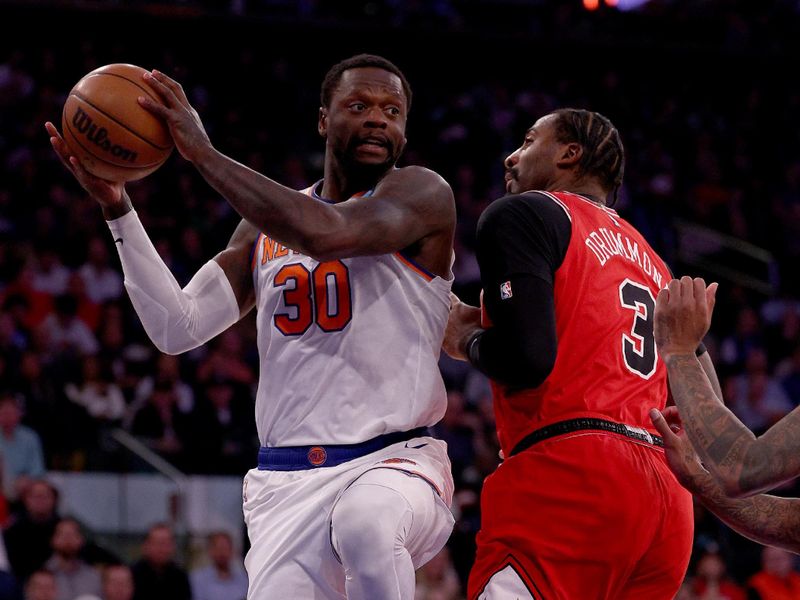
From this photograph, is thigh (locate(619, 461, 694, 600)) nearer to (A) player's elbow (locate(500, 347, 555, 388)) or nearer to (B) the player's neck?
(A) player's elbow (locate(500, 347, 555, 388))

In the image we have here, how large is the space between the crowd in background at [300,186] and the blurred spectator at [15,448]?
18mm

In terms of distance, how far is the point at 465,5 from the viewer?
1919 cm

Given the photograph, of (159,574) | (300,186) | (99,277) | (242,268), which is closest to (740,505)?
(242,268)

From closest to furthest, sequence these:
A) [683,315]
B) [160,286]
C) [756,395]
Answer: [683,315]
[160,286]
[756,395]

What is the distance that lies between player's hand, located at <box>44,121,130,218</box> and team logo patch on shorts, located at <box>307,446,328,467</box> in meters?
1.20

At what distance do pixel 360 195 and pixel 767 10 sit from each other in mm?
17735

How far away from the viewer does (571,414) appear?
3916mm

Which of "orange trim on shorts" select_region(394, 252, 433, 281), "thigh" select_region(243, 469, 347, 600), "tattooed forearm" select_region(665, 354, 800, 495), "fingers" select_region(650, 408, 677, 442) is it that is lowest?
"thigh" select_region(243, 469, 347, 600)

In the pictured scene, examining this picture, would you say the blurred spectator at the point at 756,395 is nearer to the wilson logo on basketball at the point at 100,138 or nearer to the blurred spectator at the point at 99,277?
the blurred spectator at the point at 99,277

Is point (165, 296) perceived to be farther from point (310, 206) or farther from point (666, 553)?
point (666, 553)

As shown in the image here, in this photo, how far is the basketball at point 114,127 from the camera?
410cm

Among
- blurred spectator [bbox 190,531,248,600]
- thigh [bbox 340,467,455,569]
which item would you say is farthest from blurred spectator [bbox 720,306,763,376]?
thigh [bbox 340,467,455,569]

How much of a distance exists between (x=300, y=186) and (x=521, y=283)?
36.7 ft

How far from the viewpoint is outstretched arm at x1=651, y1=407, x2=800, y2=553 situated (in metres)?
3.58
